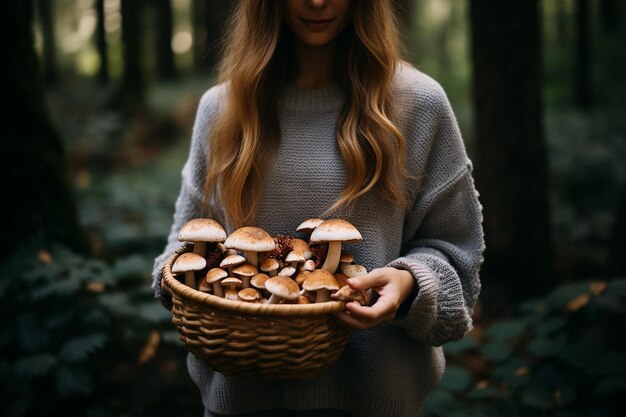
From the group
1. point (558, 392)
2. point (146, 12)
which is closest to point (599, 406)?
point (558, 392)

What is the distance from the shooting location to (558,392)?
3217mm

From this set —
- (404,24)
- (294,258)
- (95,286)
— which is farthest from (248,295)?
(404,24)

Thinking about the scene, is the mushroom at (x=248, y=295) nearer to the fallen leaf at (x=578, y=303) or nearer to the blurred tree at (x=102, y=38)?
the fallen leaf at (x=578, y=303)

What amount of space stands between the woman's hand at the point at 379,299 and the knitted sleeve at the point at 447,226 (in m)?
0.21

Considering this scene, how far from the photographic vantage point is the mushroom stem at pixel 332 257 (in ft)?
5.85

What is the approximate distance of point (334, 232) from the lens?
5.60ft

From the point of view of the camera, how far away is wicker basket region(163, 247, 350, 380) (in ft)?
4.84

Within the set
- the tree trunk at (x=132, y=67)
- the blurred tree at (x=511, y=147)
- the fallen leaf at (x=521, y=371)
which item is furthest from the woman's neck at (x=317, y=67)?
→ the tree trunk at (x=132, y=67)

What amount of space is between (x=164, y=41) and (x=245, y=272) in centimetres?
1736

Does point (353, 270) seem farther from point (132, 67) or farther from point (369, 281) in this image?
point (132, 67)

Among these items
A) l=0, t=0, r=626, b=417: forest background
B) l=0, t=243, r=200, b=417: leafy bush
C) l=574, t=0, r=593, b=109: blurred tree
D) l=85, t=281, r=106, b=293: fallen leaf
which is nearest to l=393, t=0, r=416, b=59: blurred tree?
l=0, t=0, r=626, b=417: forest background

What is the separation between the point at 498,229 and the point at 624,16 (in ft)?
54.0

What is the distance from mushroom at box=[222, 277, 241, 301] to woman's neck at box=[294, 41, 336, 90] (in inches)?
34.9

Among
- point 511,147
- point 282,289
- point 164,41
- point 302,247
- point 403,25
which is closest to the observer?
point 282,289
